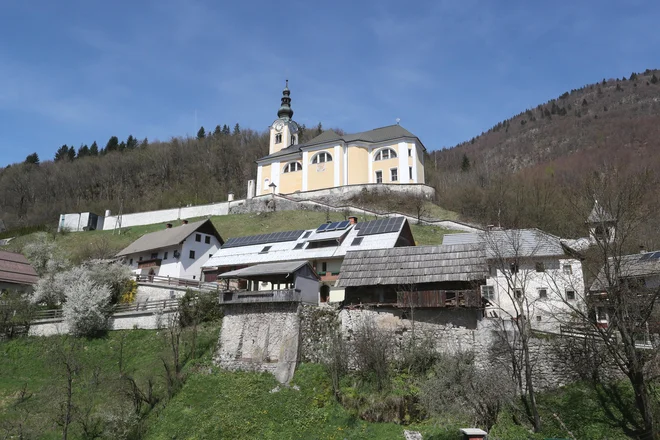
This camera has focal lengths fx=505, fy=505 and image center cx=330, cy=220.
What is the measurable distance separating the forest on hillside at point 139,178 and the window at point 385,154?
3026 cm

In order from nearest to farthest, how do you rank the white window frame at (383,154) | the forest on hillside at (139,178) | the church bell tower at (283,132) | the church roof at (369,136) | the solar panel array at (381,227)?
the solar panel array at (381,227), the white window frame at (383,154), the church roof at (369,136), the church bell tower at (283,132), the forest on hillside at (139,178)

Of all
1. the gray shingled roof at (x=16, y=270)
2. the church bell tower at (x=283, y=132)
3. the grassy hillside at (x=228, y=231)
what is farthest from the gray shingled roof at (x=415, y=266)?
the church bell tower at (x=283, y=132)

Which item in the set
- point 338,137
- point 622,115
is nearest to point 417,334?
point 338,137

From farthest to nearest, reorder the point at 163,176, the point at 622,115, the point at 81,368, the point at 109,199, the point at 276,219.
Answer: the point at 622,115, the point at 163,176, the point at 109,199, the point at 276,219, the point at 81,368

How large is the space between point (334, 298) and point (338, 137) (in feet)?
120

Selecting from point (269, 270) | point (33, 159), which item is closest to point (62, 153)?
point (33, 159)

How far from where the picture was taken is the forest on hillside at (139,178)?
8488 cm

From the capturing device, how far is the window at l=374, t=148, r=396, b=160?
2443 inches

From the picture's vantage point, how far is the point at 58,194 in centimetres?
9088

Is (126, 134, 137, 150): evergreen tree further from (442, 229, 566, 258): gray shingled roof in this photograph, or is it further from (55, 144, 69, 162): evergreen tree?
(442, 229, 566, 258): gray shingled roof

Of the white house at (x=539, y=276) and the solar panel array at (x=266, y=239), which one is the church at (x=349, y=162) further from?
the white house at (x=539, y=276)

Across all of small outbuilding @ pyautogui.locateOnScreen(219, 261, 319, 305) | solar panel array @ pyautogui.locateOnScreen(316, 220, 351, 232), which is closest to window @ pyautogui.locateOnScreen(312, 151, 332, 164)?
solar panel array @ pyautogui.locateOnScreen(316, 220, 351, 232)

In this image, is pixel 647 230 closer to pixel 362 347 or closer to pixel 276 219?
pixel 362 347

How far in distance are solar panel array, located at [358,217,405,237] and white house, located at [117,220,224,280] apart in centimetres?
1504
